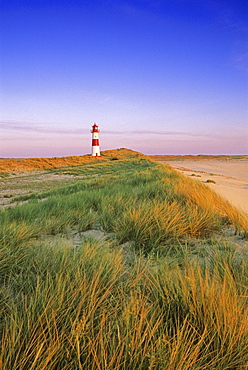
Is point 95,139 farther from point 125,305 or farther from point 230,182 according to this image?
point 125,305

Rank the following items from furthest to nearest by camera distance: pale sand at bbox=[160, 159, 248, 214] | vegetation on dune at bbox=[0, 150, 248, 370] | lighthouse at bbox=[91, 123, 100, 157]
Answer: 1. lighthouse at bbox=[91, 123, 100, 157]
2. pale sand at bbox=[160, 159, 248, 214]
3. vegetation on dune at bbox=[0, 150, 248, 370]

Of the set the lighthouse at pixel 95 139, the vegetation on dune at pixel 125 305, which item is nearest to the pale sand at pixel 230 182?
the vegetation on dune at pixel 125 305

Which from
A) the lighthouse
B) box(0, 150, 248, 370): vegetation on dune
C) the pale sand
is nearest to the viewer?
box(0, 150, 248, 370): vegetation on dune

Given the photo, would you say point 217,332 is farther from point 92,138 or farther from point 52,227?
point 92,138

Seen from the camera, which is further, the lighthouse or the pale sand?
the lighthouse

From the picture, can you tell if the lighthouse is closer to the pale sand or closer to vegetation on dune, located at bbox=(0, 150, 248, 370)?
the pale sand

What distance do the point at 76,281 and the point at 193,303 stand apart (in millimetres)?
699

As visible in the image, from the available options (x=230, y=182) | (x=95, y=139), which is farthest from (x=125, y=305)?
(x=95, y=139)

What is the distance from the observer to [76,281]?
138 centimetres

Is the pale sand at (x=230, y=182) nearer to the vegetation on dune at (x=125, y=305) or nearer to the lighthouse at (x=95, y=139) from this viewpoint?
the vegetation on dune at (x=125, y=305)

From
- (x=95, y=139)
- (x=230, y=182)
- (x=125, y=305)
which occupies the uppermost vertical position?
(x=95, y=139)

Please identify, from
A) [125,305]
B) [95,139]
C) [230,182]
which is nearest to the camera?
[125,305]

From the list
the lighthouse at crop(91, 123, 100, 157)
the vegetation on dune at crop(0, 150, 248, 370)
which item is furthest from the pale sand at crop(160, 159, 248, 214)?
the lighthouse at crop(91, 123, 100, 157)

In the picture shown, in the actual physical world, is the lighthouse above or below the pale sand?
above
